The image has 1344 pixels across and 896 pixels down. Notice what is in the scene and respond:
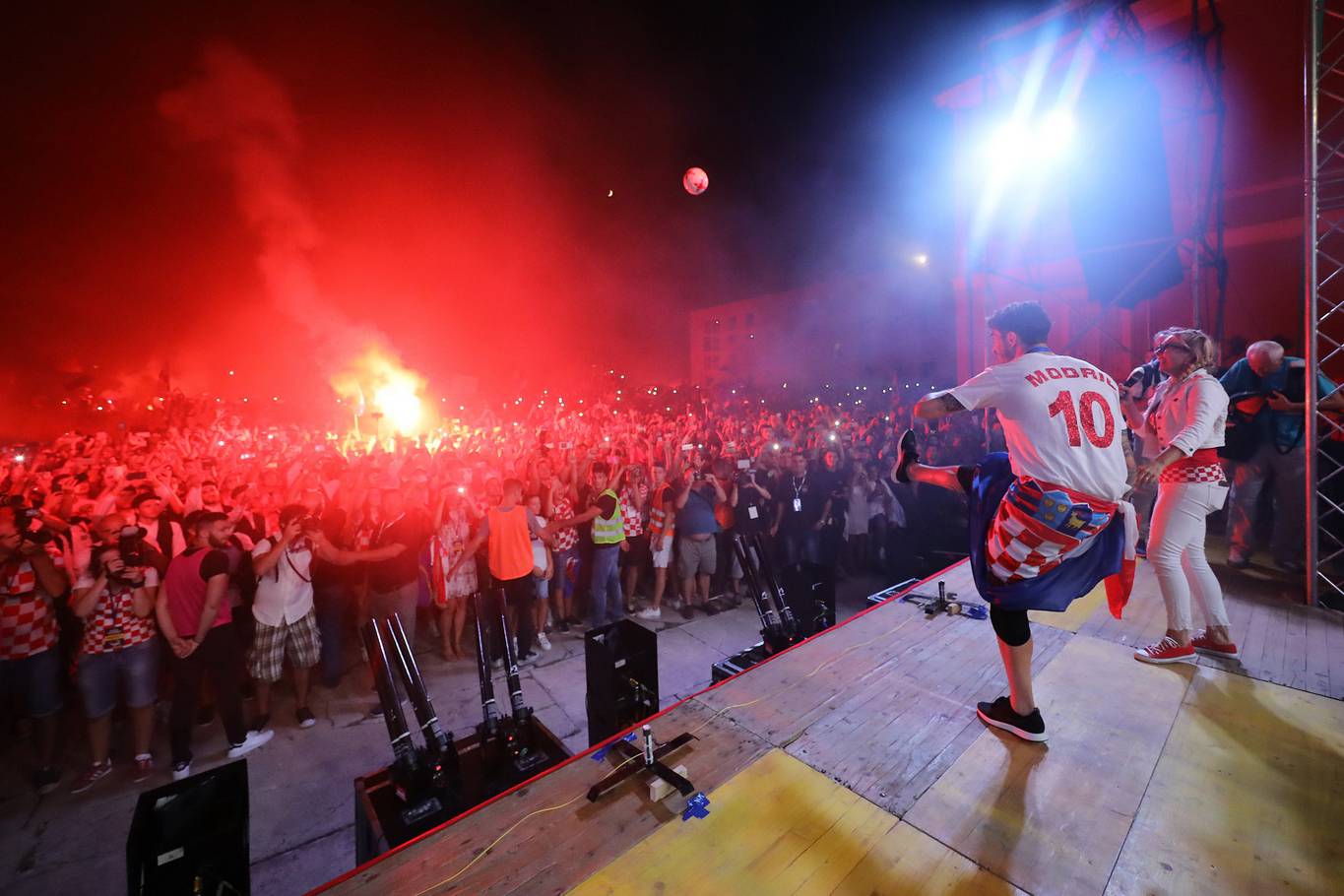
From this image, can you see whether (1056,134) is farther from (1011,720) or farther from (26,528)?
(26,528)

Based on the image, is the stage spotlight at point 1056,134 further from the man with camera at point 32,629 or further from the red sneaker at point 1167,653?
the man with camera at point 32,629

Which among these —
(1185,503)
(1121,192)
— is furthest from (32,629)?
(1121,192)

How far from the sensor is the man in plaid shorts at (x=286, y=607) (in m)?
4.48

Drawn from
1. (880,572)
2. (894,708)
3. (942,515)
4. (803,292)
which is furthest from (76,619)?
(803,292)

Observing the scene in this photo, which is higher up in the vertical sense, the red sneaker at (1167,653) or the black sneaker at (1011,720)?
the black sneaker at (1011,720)

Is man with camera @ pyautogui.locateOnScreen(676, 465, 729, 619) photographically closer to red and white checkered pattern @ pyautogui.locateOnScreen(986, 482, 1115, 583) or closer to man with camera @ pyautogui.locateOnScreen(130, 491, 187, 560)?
red and white checkered pattern @ pyautogui.locateOnScreen(986, 482, 1115, 583)

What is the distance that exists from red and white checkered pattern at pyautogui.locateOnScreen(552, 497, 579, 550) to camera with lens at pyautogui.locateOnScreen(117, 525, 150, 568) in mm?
3610

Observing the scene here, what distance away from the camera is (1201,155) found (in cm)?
994

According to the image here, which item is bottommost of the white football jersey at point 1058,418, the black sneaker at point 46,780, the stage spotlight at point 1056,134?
the black sneaker at point 46,780

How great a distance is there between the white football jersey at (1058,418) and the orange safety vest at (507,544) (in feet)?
14.9

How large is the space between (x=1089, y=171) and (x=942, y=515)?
7.58 metres

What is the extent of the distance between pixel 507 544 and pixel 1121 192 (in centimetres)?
1251

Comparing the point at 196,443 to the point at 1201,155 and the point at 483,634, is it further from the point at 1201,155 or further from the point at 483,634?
the point at 1201,155

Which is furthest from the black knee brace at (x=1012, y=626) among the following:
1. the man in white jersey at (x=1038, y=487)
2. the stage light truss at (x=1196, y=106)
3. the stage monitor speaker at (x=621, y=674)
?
the stage light truss at (x=1196, y=106)
